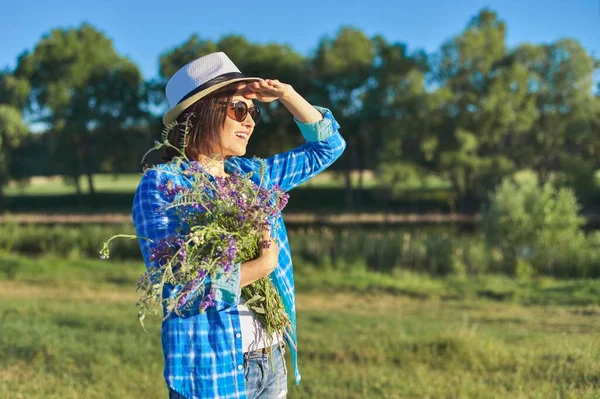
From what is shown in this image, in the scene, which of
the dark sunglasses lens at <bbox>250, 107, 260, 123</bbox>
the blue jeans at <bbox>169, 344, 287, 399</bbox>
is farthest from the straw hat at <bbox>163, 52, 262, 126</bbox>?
the blue jeans at <bbox>169, 344, 287, 399</bbox>

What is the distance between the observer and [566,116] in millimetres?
27328

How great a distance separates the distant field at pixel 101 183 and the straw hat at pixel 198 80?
79.6 ft

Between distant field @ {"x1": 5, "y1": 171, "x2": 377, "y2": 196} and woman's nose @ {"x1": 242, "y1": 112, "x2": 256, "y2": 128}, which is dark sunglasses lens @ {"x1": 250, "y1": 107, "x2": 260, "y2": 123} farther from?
distant field @ {"x1": 5, "y1": 171, "x2": 377, "y2": 196}

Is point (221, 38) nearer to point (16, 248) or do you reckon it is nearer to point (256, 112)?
point (16, 248)

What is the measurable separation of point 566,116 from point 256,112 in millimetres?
27808

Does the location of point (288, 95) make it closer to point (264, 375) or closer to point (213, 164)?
point (213, 164)

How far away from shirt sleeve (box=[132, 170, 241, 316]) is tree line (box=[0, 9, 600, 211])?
2399 centimetres

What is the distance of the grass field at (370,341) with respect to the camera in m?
4.44

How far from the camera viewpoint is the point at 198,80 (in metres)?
2.18

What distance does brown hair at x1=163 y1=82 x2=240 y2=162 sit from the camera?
85.4 inches

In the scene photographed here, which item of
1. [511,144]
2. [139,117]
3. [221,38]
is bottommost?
[511,144]

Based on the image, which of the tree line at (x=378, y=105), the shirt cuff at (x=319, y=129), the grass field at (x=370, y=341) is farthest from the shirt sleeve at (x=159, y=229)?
the tree line at (x=378, y=105)

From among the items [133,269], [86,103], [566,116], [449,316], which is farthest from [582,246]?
[86,103]

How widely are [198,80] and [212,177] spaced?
0.35m
